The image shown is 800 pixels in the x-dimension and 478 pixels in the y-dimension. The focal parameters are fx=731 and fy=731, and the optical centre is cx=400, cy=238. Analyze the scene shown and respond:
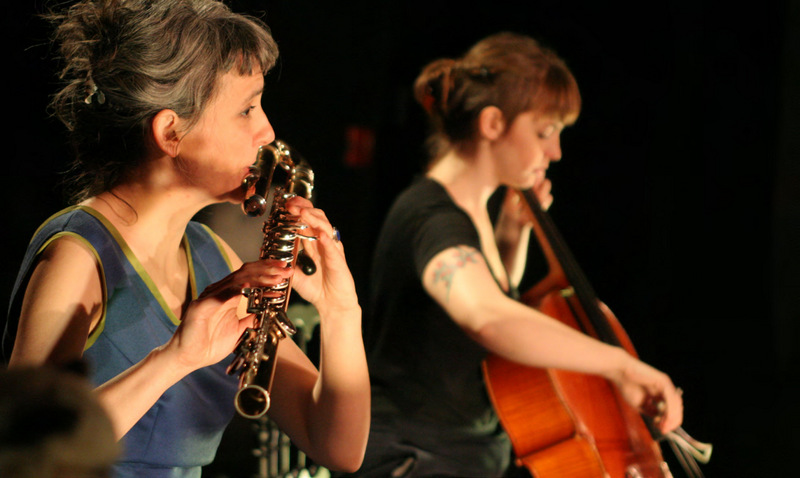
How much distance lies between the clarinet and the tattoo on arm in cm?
60

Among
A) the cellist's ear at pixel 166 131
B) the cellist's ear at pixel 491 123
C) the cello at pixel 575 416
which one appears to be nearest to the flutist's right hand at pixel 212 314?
the cellist's ear at pixel 166 131

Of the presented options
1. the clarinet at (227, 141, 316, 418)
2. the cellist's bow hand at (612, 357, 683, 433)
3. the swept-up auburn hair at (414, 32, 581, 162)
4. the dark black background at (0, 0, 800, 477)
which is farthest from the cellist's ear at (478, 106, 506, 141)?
the clarinet at (227, 141, 316, 418)

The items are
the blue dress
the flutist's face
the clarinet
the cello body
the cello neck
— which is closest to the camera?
the clarinet

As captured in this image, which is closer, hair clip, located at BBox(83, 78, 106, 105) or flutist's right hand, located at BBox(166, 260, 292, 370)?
flutist's right hand, located at BBox(166, 260, 292, 370)

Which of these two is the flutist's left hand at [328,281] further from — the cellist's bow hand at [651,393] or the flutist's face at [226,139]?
the cellist's bow hand at [651,393]

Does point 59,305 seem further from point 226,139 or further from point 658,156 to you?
point 658,156

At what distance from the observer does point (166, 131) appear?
1177mm

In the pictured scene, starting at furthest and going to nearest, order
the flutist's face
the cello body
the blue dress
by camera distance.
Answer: the cello body → the flutist's face → the blue dress

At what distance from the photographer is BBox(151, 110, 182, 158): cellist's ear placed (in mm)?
1161

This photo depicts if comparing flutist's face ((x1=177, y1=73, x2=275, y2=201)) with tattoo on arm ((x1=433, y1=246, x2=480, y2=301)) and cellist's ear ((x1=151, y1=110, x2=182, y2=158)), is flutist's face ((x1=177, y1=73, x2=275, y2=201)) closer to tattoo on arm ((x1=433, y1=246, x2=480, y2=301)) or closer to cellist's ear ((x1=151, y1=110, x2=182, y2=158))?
cellist's ear ((x1=151, y1=110, x2=182, y2=158))

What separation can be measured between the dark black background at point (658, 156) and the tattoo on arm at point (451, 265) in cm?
33

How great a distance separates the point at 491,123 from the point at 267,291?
3.67 ft

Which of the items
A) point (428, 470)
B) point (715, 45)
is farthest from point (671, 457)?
point (715, 45)

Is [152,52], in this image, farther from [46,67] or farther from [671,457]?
[671,457]
